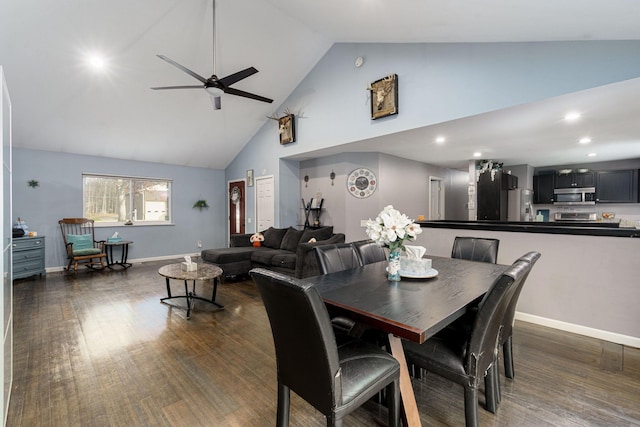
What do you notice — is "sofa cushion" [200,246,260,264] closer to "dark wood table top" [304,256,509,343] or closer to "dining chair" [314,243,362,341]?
"dining chair" [314,243,362,341]

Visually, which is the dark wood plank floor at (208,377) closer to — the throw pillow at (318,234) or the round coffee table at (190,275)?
the round coffee table at (190,275)

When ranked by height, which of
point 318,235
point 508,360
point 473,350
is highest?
point 318,235

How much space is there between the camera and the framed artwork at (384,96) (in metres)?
3.95

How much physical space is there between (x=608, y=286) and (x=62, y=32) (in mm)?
6863

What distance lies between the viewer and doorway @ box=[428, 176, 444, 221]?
22.5 feet

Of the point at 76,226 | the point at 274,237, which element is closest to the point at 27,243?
the point at 76,226

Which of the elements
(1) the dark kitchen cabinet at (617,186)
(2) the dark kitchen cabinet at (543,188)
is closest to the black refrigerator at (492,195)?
(2) the dark kitchen cabinet at (543,188)

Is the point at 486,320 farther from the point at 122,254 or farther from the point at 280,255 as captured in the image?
the point at 122,254

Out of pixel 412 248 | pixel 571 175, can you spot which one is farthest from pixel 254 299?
pixel 571 175

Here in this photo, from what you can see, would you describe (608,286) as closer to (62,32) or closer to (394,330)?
(394,330)

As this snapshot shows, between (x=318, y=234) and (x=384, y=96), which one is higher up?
(x=384, y=96)

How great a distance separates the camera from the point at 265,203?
670 centimetres

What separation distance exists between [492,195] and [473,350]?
534 centimetres

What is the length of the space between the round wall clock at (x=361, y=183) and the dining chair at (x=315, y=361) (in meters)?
4.19
